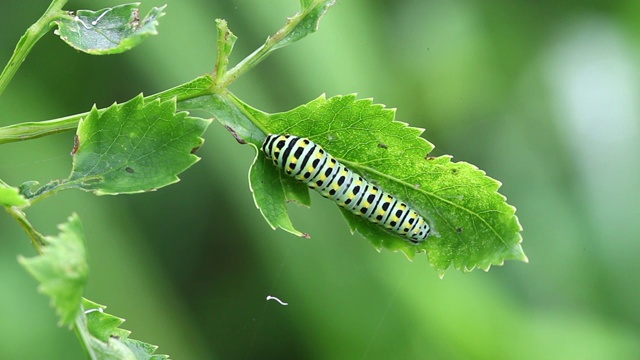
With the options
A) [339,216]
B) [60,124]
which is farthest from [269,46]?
[339,216]

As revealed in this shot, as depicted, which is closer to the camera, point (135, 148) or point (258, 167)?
point (135, 148)

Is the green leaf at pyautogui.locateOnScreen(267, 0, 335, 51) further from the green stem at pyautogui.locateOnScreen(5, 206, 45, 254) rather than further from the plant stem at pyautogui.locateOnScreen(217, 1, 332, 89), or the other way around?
the green stem at pyautogui.locateOnScreen(5, 206, 45, 254)

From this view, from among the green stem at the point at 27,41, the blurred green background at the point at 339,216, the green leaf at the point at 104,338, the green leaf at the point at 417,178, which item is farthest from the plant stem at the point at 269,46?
the blurred green background at the point at 339,216

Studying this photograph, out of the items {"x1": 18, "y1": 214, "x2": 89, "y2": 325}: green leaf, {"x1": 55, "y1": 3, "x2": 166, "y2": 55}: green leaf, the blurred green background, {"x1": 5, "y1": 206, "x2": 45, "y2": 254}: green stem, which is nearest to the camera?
{"x1": 18, "y1": 214, "x2": 89, "y2": 325}: green leaf

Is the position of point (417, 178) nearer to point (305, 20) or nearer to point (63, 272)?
point (305, 20)

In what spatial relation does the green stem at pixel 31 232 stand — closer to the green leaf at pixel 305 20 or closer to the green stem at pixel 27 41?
the green stem at pixel 27 41

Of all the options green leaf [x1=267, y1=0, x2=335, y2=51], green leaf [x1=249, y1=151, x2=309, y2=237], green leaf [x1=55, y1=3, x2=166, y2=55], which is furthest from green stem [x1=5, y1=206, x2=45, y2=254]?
green leaf [x1=267, y1=0, x2=335, y2=51]
